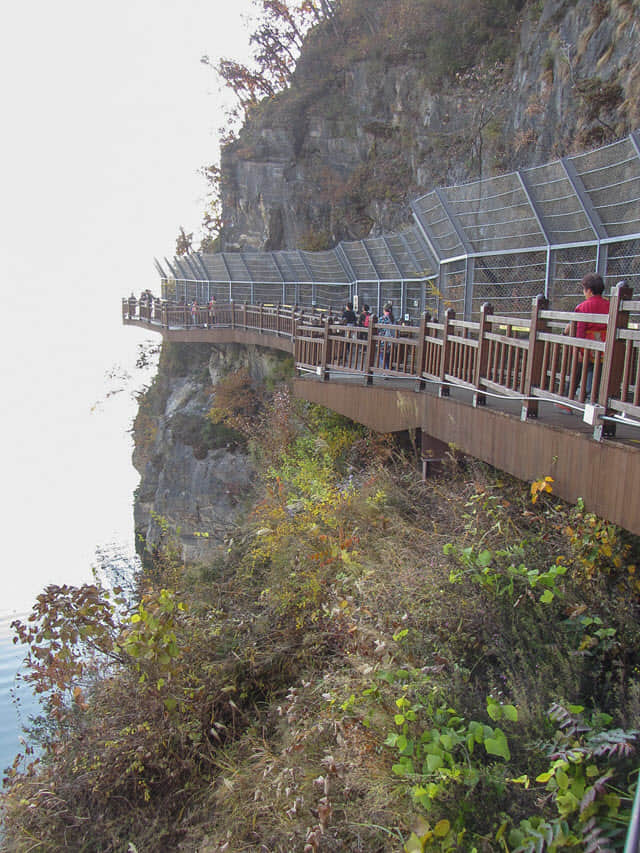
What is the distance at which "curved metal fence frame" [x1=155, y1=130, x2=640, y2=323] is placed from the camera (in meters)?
7.05

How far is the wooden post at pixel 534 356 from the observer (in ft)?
17.9

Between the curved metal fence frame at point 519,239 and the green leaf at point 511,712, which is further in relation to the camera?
the curved metal fence frame at point 519,239

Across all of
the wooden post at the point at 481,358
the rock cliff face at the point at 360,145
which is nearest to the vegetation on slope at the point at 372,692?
the wooden post at the point at 481,358

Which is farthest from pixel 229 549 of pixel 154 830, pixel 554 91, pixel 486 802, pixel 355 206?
pixel 355 206

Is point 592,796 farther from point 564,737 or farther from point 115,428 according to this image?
point 115,428

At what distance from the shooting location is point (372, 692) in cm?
441

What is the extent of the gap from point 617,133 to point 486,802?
14711 millimetres

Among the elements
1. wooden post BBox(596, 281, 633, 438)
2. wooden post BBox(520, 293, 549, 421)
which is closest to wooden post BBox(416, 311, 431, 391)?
wooden post BBox(520, 293, 549, 421)

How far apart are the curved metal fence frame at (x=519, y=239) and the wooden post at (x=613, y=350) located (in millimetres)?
2869

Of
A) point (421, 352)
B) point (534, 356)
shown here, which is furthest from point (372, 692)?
point (421, 352)

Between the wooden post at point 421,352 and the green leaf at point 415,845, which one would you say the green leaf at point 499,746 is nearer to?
the green leaf at point 415,845

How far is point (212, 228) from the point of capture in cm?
4053

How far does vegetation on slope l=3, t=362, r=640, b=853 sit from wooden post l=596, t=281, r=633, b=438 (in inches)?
40.1

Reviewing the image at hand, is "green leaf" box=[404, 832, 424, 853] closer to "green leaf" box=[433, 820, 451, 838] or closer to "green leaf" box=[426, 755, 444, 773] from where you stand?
"green leaf" box=[433, 820, 451, 838]
